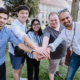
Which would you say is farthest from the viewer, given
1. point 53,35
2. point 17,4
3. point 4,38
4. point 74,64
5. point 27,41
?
point 17,4

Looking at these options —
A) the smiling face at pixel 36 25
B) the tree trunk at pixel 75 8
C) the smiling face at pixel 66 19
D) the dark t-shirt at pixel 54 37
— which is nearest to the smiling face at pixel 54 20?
the dark t-shirt at pixel 54 37

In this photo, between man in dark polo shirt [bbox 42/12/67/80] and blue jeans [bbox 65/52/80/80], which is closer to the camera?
blue jeans [bbox 65/52/80/80]

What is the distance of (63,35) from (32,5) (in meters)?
18.7

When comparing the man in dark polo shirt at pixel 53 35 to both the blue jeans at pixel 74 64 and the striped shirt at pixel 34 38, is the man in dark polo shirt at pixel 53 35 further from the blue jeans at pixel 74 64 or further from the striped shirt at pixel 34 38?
the blue jeans at pixel 74 64

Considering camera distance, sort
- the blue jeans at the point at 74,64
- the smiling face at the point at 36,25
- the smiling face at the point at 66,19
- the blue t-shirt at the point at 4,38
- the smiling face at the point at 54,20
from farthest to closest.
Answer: the smiling face at the point at 36,25, the smiling face at the point at 54,20, the blue jeans at the point at 74,64, the smiling face at the point at 66,19, the blue t-shirt at the point at 4,38

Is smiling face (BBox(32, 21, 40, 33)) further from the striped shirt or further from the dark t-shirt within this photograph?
the dark t-shirt

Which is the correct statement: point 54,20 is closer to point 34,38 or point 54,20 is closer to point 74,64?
point 34,38

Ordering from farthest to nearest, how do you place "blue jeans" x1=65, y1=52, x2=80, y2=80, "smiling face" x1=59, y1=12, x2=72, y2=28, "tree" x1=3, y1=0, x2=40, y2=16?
1. "tree" x1=3, y1=0, x2=40, y2=16
2. "blue jeans" x1=65, y1=52, x2=80, y2=80
3. "smiling face" x1=59, y1=12, x2=72, y2=28

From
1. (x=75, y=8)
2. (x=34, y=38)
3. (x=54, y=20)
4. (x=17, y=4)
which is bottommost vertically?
(x=34, y=38)

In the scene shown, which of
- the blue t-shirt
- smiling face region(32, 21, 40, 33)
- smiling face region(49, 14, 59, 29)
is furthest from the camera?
smiling face region(32, 21, 40, 33)

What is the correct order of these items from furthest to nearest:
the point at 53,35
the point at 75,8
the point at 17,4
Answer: the point at 17,4 → the point at 75,8 → the point at 53,35

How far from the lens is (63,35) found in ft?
6.43

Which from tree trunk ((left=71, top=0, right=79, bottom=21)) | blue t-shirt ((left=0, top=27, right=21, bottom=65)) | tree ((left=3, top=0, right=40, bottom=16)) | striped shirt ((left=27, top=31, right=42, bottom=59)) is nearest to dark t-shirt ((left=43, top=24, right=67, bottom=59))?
striped shirt ((left=27, top=31, right=42, bottom=59))

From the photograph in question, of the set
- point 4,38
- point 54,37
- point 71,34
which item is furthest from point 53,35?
point 4,38
